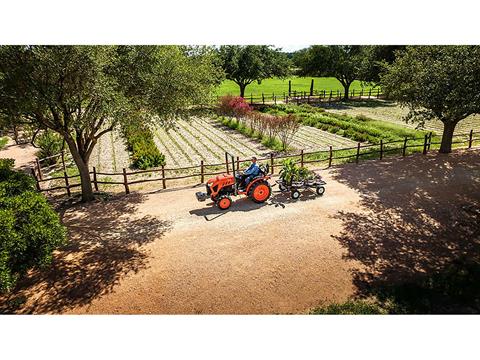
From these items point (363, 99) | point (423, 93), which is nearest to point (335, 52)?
point (363, 99)

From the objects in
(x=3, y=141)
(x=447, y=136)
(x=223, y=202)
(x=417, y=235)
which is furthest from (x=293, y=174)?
(x=3, y=141)

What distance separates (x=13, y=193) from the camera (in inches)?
312

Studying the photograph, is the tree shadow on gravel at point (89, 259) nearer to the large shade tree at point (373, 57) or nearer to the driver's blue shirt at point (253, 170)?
the driver's blue shirt at point (253, 170)

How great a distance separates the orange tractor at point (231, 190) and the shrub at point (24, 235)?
4975 mm

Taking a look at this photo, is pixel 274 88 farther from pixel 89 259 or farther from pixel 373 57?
pixel 89 259

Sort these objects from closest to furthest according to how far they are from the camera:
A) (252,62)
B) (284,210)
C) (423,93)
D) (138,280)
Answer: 1. (138,280)
2. (284,210)
3. (423,93)
4. (252,62)

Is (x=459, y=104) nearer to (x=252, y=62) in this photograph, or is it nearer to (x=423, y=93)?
(x=423, y=93)

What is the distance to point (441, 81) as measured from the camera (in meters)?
11.1

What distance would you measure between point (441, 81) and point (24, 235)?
12903 millimetres

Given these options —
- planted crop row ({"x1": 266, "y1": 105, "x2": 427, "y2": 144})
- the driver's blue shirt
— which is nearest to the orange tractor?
the driver's blue shirt

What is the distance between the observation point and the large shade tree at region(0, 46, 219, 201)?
310 inches

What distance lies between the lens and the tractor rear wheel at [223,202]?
10922 mm

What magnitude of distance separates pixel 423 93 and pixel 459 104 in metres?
1.74

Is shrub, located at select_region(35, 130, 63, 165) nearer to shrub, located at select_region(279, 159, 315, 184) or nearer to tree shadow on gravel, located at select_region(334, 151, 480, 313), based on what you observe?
shrub, located at select_region(279, 159, 315, 184)
